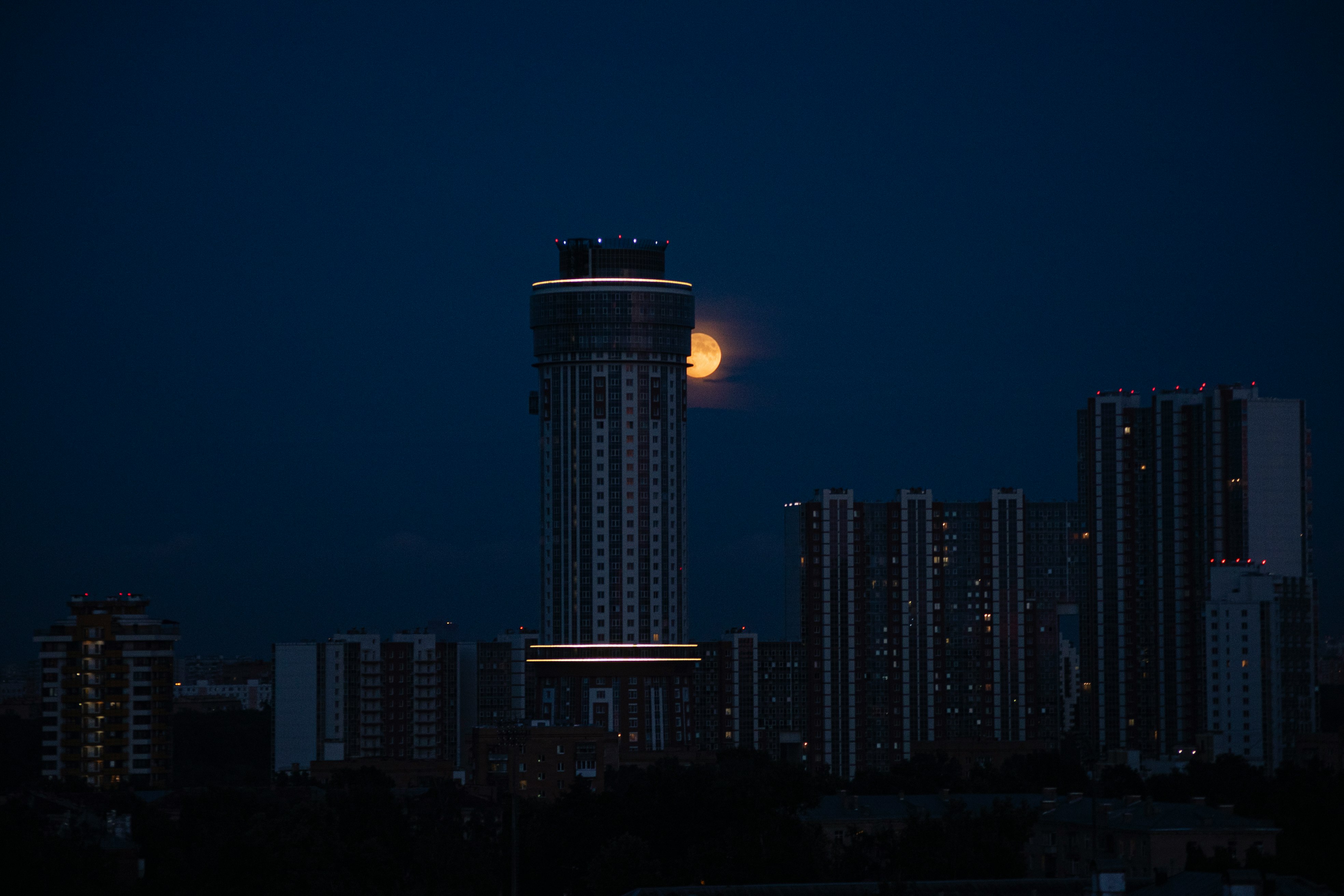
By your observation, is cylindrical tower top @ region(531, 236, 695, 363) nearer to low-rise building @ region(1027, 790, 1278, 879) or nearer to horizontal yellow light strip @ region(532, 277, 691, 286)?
horizontal yellow light strip @ region(532, 277, 691, 286)

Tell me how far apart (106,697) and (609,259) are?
38145 millimetres

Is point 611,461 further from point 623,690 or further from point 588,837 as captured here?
point 588,837

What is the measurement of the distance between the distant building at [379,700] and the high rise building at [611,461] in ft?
24.0

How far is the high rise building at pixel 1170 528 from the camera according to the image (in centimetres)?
10075

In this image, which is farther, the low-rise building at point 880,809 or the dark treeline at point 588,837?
the low-rise building at point 880,809

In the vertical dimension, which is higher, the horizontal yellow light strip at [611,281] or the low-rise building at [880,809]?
the horizontal yellow light strip at [611,281]

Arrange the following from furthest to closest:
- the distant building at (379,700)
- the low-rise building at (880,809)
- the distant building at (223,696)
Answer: the distant building at (223,696) → the distant building at (379,700) → the low-rise building at (880,809)

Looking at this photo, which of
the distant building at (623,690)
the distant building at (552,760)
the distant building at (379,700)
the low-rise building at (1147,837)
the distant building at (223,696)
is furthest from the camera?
the distant building at (223,696)

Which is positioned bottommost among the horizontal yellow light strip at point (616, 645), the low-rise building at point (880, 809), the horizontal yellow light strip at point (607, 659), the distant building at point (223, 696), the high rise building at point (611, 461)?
the distant building at point (223, 696)

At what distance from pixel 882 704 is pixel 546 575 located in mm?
20917

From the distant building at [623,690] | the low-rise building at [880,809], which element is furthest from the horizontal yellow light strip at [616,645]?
the low-rise building at [880,809]

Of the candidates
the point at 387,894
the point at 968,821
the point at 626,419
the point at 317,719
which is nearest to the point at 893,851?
the point at 968,821

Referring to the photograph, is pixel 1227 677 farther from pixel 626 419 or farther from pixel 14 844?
pixel 14 844

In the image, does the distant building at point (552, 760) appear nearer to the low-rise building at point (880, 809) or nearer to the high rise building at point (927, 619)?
the high rise building at point (927, 619)
